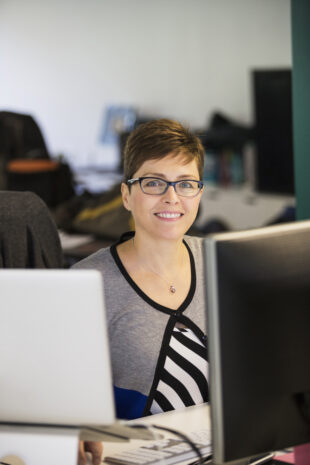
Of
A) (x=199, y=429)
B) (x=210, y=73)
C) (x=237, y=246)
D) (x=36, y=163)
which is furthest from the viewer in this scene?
(x=210, y=73)

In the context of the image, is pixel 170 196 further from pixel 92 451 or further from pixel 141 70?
pixel 141 70

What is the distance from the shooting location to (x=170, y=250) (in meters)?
1.75

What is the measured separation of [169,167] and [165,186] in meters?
0.05

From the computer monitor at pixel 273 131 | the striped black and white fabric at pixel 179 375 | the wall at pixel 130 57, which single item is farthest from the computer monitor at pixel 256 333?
the wall at pixel 130 57

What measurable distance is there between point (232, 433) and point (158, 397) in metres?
0.59

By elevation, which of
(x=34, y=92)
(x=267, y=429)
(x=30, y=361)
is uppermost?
(x=34, y=92)

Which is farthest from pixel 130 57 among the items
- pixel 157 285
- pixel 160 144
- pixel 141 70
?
pixel 157 285

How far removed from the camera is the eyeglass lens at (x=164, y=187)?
1.69 m

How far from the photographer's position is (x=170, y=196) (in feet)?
5.48

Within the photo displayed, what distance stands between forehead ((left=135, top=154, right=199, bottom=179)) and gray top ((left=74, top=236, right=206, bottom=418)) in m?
0.26

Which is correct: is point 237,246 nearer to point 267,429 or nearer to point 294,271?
point 294,271

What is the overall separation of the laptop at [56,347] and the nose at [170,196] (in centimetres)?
62

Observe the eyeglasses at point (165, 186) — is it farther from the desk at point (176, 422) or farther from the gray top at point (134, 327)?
Answer: the desk at point (176, 422)

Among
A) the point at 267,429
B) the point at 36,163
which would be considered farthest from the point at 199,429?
the point at 36,163
